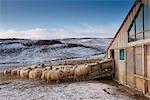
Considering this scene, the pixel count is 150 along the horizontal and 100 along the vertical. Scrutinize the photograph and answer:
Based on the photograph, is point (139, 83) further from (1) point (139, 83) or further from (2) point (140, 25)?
(2) point (140, 25)

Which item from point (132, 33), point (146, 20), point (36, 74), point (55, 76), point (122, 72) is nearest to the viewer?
point (146, 20)

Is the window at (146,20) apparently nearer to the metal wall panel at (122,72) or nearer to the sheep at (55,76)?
the metal wall panel at (122,72)

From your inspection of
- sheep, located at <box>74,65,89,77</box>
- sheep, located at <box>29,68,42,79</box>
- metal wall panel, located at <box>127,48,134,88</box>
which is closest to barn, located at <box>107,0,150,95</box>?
metal wall panel, located at <box>127,48,134,88</box>

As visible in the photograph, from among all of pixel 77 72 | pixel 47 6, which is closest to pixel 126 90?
pixel 77 72

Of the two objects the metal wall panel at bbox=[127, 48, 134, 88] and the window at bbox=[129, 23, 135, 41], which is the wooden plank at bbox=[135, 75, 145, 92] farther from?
the window at bbox=[129, 23, 135, 41]

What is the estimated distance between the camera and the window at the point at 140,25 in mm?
9273

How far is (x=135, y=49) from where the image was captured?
1018cm

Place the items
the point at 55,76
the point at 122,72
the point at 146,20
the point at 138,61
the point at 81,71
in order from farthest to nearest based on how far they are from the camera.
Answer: the point at 81,71
the point at 55,76
the point at 122,72
the point at 138,61
the point at 146,20

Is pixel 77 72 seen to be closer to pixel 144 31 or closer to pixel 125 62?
pixel 125 62

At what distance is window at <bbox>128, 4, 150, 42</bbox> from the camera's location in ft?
30.4

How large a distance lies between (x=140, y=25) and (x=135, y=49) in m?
1.29

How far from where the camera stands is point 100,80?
14.1 metres

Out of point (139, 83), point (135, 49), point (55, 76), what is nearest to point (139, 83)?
point (139, 83)

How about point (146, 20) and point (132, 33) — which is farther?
point (132, 33)
